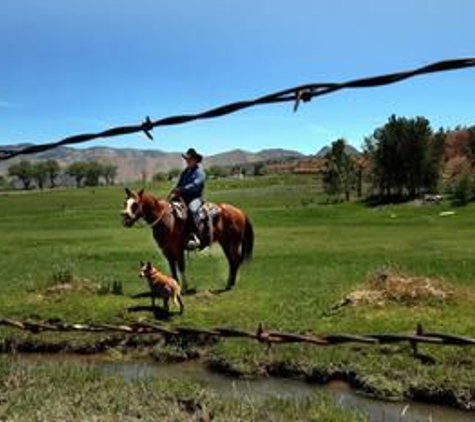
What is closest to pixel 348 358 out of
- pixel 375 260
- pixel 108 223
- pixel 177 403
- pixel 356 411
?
pixel 356 411

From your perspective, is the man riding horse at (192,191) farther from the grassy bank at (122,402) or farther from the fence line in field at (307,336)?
the fence line in field at (307,336)

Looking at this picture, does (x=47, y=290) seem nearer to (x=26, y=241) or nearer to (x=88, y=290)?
(x=88, y=290)

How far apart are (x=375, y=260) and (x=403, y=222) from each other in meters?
25.0

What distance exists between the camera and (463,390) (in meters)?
9.66

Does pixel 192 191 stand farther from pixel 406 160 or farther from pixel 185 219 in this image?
pixel 406 160

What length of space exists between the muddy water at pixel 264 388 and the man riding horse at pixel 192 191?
16.5 ft

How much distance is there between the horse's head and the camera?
1574 centimetres

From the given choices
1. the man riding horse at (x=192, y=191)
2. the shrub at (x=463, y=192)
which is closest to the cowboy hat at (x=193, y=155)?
the man riding horse at (x=192, y=191)

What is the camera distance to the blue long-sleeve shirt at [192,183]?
53.1 ft

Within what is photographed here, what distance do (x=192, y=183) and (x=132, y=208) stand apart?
1.39m

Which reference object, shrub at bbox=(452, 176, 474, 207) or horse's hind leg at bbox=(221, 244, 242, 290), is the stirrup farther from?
shrub at bbox=(452, 176, 474, 207)

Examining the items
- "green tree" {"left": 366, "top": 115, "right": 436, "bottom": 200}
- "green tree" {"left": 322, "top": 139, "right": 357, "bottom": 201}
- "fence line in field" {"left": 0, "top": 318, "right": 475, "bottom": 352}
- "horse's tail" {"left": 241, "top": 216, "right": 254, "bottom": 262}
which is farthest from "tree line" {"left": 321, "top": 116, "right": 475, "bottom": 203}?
"fence line in field" {"left": 0, "top": 318, "right": 475, "bottom": 352}

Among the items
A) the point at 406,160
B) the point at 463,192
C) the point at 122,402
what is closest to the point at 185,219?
the point at 122,402

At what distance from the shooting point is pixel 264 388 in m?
10.4
